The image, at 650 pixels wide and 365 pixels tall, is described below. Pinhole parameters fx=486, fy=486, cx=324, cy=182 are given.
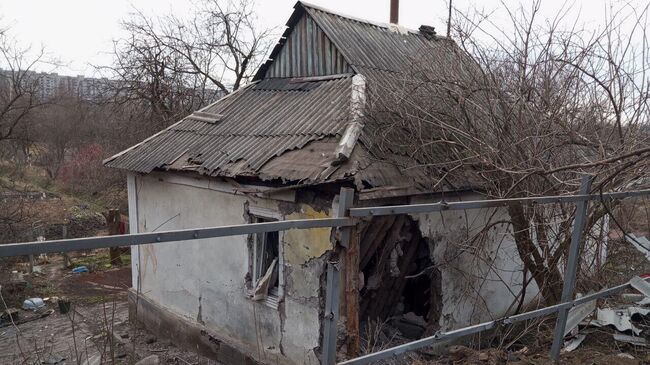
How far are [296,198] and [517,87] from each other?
3.00 m

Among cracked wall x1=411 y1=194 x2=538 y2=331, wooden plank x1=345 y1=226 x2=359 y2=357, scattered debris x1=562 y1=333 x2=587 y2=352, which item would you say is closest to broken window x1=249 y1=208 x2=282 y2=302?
wooden plank x1=345 y1=226 x2=359 y2=357

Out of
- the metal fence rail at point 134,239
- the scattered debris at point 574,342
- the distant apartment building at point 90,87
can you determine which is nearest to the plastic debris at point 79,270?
the distant apartment building at point 90,87

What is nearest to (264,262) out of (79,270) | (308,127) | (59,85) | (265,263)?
(265,263)

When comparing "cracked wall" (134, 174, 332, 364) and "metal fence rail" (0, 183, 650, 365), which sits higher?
"metal fence rail" (0, 183, 650, 365)

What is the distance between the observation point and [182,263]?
324 inches

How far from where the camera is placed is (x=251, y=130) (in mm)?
7555

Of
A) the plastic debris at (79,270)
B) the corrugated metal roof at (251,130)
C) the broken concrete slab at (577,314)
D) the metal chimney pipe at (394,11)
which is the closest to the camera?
the broken concrete slab at (577,314)

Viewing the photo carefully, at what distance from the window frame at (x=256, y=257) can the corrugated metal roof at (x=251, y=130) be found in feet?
2.08

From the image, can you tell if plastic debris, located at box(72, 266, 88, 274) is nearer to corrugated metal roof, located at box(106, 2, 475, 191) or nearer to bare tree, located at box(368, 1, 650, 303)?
corrugated metal roof, located at box(106, 2, 475, 191)

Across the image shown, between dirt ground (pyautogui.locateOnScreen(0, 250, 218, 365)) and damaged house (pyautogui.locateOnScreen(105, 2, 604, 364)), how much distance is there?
52 centimetres

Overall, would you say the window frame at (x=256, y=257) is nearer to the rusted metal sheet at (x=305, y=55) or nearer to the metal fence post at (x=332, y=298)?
the rusted metal sheet at (x=305, y=55)

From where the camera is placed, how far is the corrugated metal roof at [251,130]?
657 centimetres

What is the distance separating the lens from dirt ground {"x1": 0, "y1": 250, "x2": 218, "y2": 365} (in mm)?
7852

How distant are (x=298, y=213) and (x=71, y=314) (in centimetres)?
447
